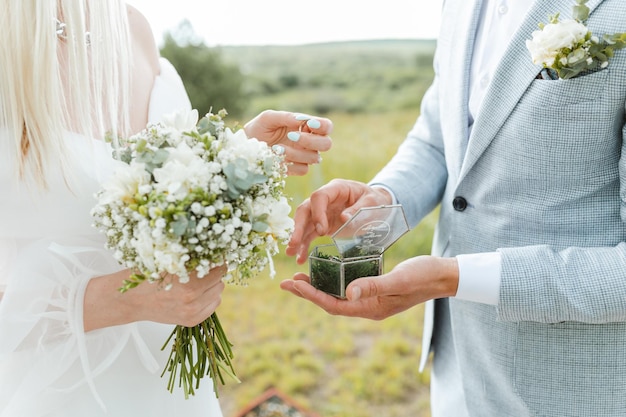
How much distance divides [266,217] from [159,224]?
269mm

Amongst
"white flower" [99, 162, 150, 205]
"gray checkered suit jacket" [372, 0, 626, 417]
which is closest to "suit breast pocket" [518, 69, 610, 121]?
"gray checkered suit jacket" [372, 0, 626, 417]

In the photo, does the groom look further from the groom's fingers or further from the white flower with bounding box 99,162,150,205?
the white flower with bounding box 99,162,150,205

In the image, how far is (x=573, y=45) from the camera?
160cm

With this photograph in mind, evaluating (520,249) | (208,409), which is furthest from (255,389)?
(520,249)

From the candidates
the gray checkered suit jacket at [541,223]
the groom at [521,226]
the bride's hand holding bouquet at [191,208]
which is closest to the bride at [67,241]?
the bride's hand holding bouquet at [191,208]

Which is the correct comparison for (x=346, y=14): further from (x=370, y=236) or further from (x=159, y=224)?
(x=159, y=224)

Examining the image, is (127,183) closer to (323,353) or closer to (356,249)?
(356,249)

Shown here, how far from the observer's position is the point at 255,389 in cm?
413

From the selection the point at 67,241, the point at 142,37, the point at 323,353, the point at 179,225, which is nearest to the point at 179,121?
the point at 179,225

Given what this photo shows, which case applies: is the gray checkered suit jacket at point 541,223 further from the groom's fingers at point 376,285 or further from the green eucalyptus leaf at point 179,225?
the green eucalyptus leaf at point 179,225

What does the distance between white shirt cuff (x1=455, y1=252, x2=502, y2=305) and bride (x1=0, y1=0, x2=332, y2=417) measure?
1.98ft

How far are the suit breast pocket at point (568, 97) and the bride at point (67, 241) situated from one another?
707 millimetres

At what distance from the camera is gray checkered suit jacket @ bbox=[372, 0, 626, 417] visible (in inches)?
66.6

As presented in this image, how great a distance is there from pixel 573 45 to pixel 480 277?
Answer: 0.64 m
